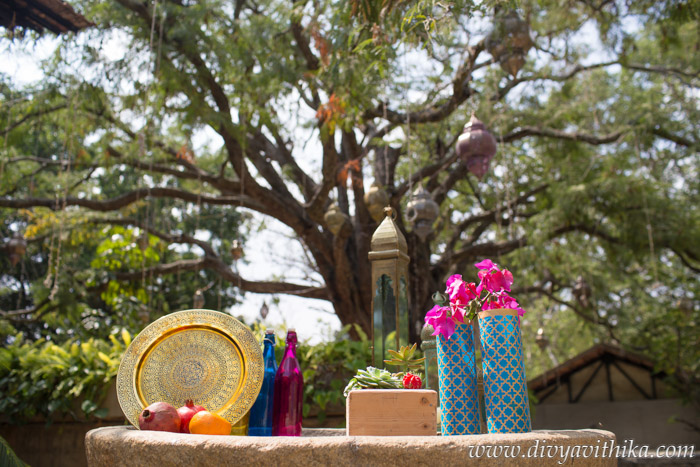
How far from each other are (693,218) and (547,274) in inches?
110

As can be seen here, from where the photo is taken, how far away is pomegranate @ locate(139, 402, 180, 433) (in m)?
1.91

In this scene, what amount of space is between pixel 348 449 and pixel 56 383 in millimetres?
4353

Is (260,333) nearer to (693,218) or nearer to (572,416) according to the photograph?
(693,218)

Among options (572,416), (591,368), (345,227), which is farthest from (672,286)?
(345,227)

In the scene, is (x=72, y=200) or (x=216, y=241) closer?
(x=72, y=200)

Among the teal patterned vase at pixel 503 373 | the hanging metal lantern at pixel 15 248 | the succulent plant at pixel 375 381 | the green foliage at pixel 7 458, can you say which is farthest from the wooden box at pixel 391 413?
the hanging metal lantern at pixel 15 248

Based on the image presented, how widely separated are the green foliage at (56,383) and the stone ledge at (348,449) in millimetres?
3327

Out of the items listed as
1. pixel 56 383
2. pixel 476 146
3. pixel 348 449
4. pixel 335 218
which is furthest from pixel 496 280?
pixel 335 218

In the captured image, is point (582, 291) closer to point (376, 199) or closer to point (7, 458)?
point (376, 199)

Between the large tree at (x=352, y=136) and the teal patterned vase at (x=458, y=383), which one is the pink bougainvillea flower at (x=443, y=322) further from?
the large tree at (x=352, y=136)

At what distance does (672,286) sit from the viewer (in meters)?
11.6

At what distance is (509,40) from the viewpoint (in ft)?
15.7

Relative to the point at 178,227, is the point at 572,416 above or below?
below

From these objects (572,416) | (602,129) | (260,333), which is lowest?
(572,416)
